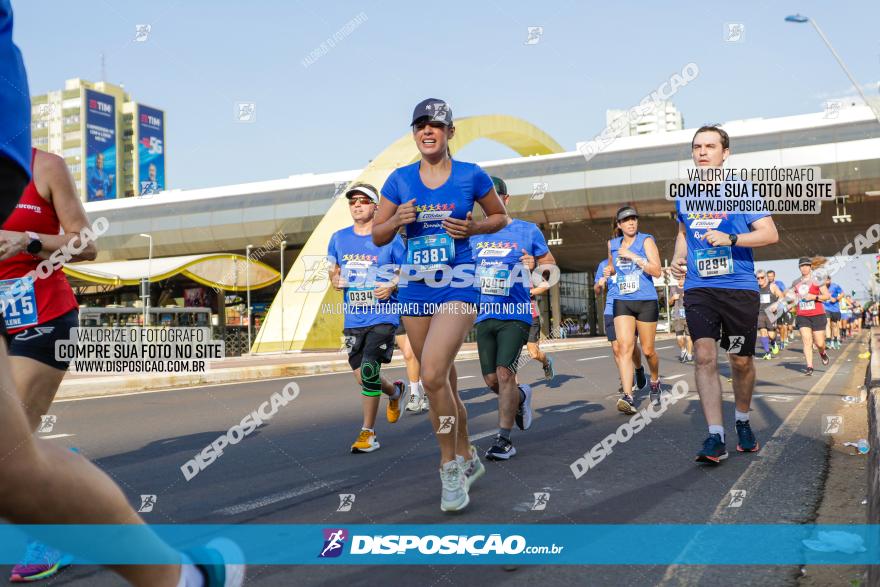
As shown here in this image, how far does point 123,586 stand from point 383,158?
106ft

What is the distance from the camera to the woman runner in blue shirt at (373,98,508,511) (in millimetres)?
3965

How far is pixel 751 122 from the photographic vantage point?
3569cm

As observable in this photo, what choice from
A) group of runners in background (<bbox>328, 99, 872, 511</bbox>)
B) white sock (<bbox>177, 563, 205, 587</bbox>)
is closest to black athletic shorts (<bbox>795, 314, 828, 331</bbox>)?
group of runners in background (<bbox>328, 99, 872, 511</bbox>)

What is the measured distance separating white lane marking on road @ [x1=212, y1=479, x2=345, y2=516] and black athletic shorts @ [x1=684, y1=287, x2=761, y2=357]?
259 centimetres

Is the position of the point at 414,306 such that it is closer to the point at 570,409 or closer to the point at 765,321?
the point at 570,409

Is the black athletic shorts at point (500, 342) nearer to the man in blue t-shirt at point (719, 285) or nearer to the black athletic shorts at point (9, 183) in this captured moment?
the man in blue t-shirt at point (719, 285)

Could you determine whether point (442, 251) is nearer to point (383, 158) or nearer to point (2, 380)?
point (2, 380)

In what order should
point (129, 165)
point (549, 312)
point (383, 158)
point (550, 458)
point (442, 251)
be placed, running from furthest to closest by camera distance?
point (129, 165) → point (549, 312) → point (383, 158) → point (550, 458) → point (442, 251)

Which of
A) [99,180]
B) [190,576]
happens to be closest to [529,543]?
[190,576]

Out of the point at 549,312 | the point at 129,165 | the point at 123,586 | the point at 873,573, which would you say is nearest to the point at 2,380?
the point at 123,586

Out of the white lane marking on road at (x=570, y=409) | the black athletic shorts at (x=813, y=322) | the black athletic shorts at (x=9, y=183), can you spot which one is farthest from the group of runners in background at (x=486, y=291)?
the black athletic shorts at (x=813, y=322)

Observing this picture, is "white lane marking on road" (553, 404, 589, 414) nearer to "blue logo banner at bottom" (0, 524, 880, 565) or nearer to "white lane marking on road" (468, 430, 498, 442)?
"white lane marking on road" (468, 430, 498, 442)

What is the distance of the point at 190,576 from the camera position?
181 centimetres

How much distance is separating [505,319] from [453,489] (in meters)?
2.22
